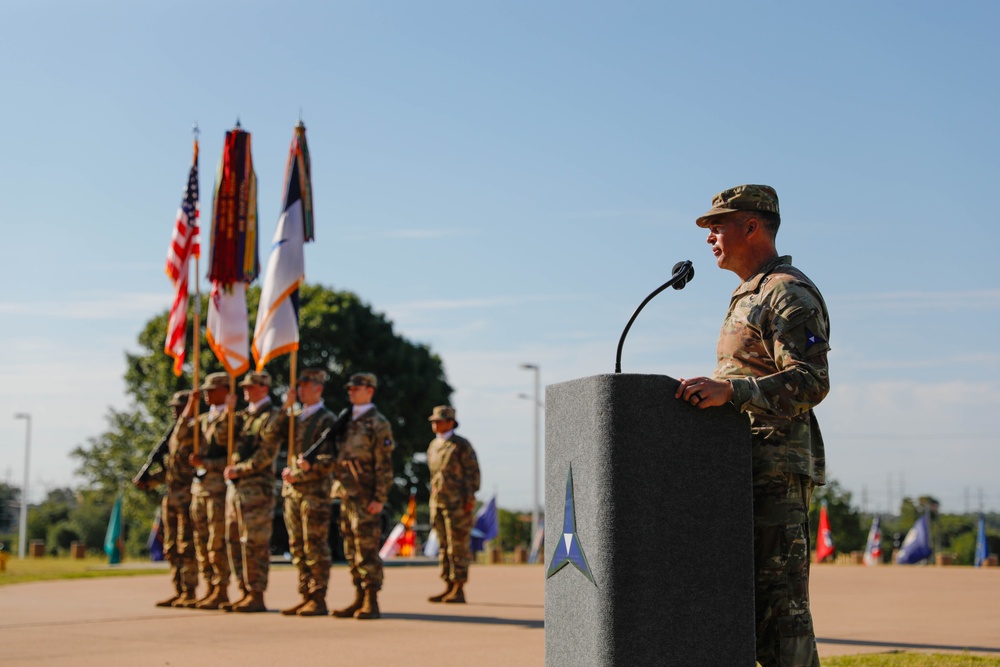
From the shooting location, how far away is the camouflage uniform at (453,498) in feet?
44.3

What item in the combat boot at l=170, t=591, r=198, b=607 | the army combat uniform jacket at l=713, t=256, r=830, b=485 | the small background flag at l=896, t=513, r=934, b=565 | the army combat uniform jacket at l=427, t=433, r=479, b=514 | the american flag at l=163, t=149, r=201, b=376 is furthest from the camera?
the small background flag at l=896, t=513, r=934, b=565

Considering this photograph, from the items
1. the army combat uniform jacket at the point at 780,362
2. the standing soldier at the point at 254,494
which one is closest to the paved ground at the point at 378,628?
the standing soldier at the point at 254,494

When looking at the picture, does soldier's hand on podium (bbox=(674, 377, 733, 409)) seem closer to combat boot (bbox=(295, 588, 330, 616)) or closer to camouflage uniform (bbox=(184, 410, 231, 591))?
combat boot (bbox=(295, 588, 330, 616))

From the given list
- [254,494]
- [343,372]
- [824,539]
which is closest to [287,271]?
[254,494]

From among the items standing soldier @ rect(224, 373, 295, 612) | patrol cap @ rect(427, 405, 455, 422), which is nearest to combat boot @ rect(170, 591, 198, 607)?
standing soldier @ rect(224, 373, 295, 612)

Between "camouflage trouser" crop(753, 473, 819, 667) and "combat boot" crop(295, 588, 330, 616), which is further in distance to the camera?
"combat boot" crop(295, 588, 330, 616)

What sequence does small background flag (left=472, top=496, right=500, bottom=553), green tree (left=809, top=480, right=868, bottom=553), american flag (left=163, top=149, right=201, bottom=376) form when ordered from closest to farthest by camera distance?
american flag (left=163, top=149, right=201, bottom=376), small background flag (left=472, top=496, right=500, bottom=553), green tree (left=809, top=480, right=868, bottom=553)

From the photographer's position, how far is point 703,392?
400 centimetres

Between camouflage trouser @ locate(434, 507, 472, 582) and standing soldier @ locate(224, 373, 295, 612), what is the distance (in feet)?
7.53

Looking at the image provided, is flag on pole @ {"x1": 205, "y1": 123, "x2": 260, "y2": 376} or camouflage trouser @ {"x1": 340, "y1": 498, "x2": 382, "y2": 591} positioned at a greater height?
flag on pole @ {"x1": 205, "y1": 123, "x2": 260, "y2": 376}

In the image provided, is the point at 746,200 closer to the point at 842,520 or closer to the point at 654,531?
the point at 654,531

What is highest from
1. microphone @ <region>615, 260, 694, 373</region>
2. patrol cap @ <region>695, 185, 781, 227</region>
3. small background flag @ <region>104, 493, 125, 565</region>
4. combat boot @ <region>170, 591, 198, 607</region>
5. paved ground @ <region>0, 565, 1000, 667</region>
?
patrol cap @ <region>695, 185, 781, 227</region>

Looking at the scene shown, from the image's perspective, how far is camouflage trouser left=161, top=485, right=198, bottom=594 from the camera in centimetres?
1276

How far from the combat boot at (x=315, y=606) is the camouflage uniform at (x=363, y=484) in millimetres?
342
